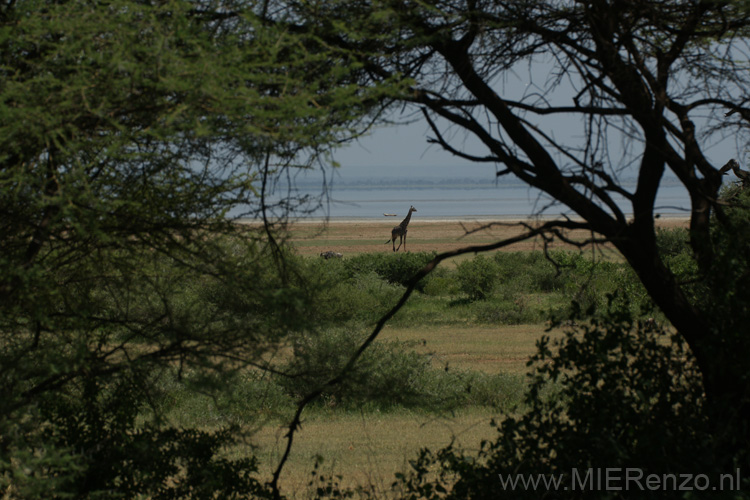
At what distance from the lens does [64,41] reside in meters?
4.05

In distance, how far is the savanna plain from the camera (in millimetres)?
5535

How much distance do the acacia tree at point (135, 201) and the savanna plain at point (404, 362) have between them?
1.87 ft

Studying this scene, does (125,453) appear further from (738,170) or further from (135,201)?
(738,170)

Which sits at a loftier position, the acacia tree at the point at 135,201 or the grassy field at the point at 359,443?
the acacia tree at the point at 135,201

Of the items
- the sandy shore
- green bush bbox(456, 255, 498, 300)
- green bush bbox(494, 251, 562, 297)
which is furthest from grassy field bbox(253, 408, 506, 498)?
the sandy shore

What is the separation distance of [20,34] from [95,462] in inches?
98.3

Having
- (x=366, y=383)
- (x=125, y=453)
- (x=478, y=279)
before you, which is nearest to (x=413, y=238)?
(x=478, y=279)

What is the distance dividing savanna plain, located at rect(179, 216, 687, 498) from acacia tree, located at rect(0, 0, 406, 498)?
57 centimetres

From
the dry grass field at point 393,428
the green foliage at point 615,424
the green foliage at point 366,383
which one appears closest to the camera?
the green foliage at point 615,424

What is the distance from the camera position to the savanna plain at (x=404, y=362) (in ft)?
18.2

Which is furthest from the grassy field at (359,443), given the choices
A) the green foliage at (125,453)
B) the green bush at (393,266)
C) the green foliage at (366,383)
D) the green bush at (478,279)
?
the green bush at (393,266)

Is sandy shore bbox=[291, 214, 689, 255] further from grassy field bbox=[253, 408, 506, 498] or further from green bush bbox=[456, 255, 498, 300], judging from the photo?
grassy field bbox=[253, 408, 506, 498]

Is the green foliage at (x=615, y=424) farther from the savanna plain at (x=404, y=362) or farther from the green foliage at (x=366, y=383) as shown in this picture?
the green foliage at (x=366, y=383)

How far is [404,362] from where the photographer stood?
378 inches
